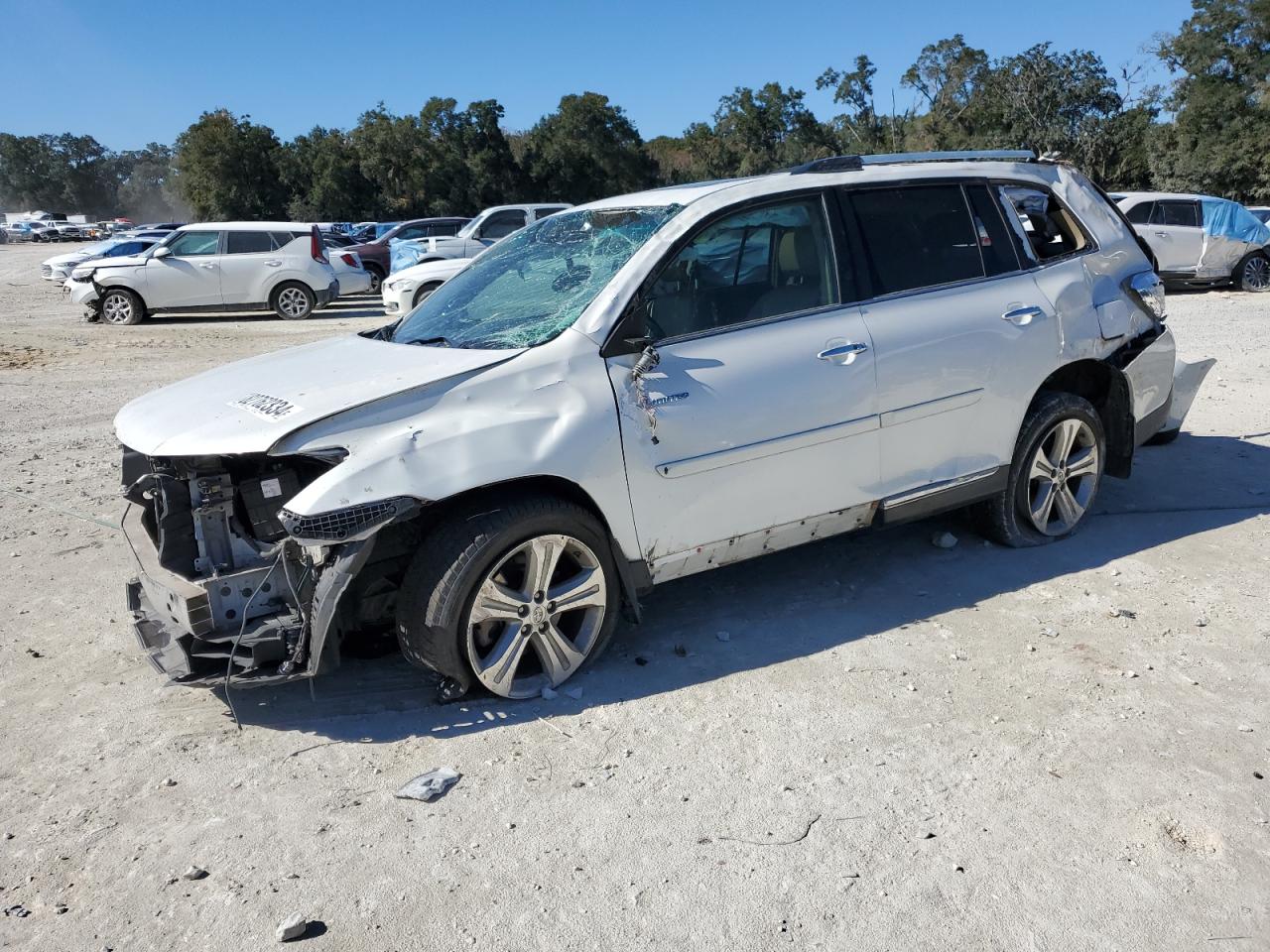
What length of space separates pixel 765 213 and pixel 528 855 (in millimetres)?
2766

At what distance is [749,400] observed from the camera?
409 cm

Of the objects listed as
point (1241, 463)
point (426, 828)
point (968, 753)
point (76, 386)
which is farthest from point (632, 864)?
point (76, 386)

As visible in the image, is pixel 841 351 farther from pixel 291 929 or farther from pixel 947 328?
pixel 291 929

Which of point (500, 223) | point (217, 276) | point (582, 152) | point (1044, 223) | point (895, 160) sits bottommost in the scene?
point (1044, 223)

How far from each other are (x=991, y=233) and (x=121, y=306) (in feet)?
54.6

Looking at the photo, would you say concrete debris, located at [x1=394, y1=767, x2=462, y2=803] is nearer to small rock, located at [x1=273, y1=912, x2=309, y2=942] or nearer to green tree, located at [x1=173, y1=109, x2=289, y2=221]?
small rock, located at [x1=273, y1=912, x2=309, y2=942]

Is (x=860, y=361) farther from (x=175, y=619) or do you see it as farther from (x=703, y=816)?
(x=175, y=619)

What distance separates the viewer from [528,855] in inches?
118

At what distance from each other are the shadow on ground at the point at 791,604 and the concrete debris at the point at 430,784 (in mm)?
275

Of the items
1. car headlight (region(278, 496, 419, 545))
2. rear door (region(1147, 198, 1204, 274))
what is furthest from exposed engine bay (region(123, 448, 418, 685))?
rear door (region(1147, 198, 1204, 274))

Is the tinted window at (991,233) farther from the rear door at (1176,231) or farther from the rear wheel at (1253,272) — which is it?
the rear wheel at (1253,272)

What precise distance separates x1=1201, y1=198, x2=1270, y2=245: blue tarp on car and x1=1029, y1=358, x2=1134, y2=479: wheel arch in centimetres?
1396

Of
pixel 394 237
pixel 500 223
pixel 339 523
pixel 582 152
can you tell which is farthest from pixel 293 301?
pixel 582 152

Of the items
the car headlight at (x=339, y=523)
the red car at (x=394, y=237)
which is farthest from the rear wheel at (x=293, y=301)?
the car headlight at (x=339, y=523)
